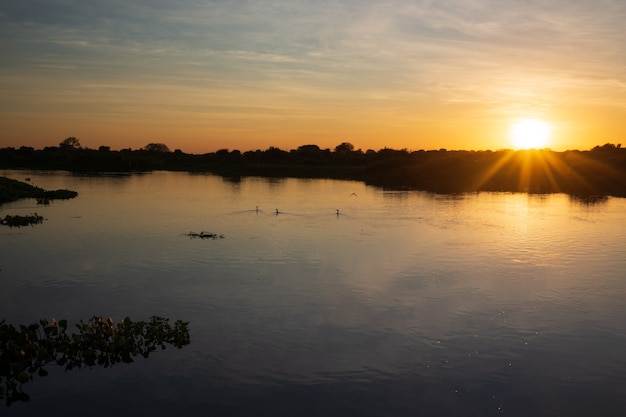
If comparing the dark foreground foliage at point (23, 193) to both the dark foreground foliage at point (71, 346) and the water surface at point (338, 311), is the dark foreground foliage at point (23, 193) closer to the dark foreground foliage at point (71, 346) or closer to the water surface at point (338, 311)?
the water surface at point (338, 311)

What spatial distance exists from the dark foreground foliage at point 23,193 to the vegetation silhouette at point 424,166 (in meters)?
65.1

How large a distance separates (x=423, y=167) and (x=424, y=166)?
796mm

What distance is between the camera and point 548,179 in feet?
372

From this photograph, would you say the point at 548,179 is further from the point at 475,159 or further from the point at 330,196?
the point at 330,196

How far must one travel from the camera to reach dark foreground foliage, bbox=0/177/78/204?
6693 cm

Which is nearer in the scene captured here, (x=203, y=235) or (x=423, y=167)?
(x=203, y=235)

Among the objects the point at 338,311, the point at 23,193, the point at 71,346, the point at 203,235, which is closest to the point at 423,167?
the point at 23,193

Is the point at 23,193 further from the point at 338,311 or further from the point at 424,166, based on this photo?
the point at 424,166

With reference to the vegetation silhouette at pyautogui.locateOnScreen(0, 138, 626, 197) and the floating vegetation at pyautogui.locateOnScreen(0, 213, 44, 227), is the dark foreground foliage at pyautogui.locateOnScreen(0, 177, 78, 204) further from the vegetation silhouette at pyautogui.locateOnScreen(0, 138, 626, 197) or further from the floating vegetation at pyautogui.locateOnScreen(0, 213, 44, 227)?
the vegetation silhouette at pyautogui.locateOnScreen(0, 138, 626, 197)

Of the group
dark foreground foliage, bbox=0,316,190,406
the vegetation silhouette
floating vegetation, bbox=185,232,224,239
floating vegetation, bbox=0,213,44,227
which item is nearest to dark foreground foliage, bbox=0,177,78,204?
floating vegetation, bbox=0,213,44,227

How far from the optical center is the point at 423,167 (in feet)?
435

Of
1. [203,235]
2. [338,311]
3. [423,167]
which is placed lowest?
[338,311]

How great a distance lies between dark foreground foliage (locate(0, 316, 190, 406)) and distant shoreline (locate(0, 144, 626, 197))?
85.8 meters

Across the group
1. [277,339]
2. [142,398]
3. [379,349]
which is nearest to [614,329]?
[379,349]
